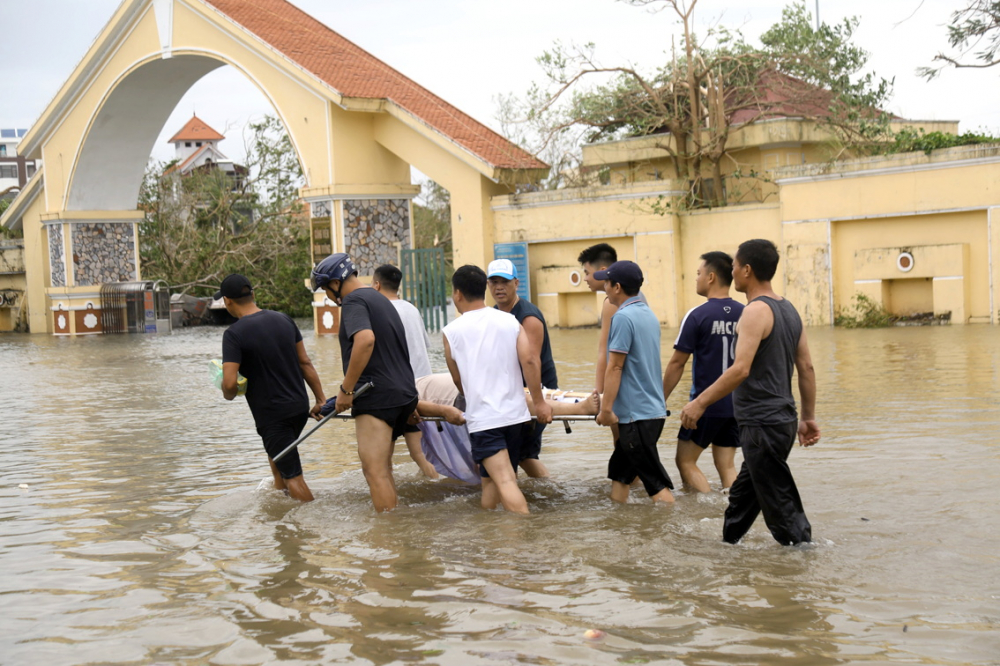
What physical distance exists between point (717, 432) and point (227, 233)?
3253 centimetres

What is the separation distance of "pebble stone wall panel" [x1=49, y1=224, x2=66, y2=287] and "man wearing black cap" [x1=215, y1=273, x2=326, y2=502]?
26024 millimetres

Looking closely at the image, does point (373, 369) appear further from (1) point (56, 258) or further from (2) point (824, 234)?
(1) point (56, 258)

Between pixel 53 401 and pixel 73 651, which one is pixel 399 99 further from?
pixel 73 651

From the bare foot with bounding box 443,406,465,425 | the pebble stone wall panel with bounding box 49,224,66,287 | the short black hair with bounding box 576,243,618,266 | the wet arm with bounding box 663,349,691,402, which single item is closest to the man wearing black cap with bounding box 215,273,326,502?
the bare foot with bounding box 443,406,465,425

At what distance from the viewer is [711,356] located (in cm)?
662

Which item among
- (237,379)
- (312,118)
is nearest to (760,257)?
(237,379)

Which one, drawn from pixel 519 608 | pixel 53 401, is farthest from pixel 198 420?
pixel 519 608

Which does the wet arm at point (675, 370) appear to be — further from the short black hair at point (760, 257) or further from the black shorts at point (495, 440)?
the short black hair at point (760, 257)

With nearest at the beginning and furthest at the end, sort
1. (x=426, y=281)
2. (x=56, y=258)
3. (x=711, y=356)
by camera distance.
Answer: (x=711, y=356), (x=426, y=281), (x=56, y=258)

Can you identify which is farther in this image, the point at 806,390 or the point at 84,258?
the point at 84,258

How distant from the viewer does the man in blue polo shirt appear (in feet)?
20.6

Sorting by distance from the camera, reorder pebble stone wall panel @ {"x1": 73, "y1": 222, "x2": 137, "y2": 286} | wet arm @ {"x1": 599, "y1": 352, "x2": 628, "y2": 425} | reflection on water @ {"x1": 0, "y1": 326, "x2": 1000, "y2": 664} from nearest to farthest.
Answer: reflection on water @ {"x1": 0, "y1": 326, "x2": 1000, "y2": 664}, wet arm @ {"x1": 599, "y1": 352, "x2": 628, "y2": 425}, pebble stone wall panel @ {"x1": 73, "y1": 222, "x2": 137, "y2": 286}

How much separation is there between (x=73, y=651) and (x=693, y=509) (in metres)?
3.69

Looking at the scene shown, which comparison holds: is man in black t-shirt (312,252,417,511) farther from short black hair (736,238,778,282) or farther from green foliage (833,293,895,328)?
green foliage (833,293,895,328)
